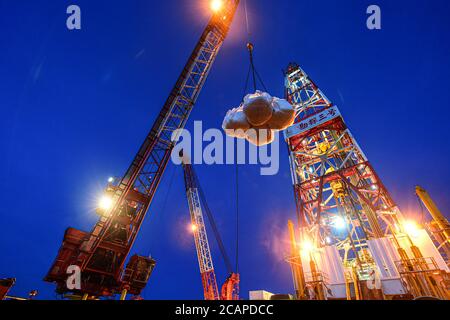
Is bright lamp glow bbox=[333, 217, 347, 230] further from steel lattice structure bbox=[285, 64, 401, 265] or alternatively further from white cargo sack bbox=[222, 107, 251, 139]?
white cargo sack bbox=[222, 107, 251, 139]

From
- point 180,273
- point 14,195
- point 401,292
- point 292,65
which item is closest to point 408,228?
point 401,292

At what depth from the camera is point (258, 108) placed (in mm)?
5570

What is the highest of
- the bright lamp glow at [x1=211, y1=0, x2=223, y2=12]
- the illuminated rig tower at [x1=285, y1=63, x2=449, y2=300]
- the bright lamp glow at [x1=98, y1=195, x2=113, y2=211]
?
the bright lamp glow at [x1=211, y1=0, x2=223, y2=12]

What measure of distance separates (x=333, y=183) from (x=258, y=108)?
1393 cm

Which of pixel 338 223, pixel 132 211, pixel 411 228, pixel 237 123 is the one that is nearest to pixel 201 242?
pixel 132 211

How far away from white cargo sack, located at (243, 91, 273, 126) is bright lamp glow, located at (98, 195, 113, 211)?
1768cm

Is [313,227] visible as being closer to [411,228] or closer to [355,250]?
[355,250]

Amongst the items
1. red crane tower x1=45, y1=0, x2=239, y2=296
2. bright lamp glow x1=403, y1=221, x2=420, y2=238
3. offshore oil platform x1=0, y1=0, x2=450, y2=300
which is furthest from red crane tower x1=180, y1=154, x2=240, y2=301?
bright lamp glow x1=403, y1=221, x2=420, y2=238

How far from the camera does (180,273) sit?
134m

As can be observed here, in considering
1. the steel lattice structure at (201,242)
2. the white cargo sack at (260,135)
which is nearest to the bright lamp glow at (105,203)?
the white cargo sack at (260,135)

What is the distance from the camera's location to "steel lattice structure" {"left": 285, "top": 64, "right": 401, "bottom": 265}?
11664 millimetres

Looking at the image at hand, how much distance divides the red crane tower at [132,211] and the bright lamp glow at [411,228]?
18.7 meters
